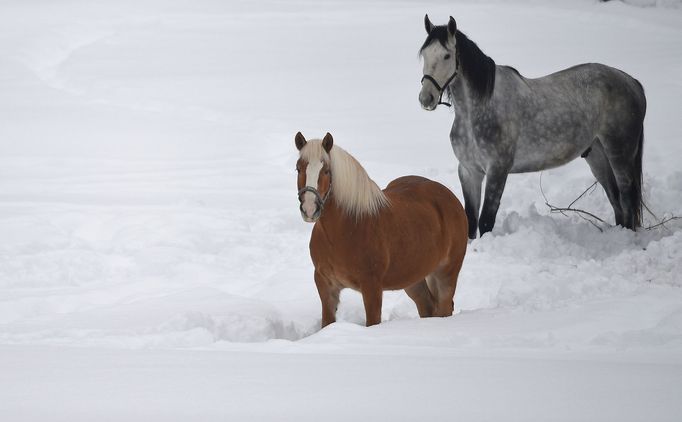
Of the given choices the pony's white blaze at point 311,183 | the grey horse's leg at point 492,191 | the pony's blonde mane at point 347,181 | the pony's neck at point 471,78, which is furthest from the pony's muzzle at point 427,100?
the pony's white blaze at point 311,183

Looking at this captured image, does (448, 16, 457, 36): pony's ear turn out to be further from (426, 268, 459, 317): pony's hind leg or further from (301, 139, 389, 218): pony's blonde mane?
(301, 139, 389, 218): pony's blonde mane

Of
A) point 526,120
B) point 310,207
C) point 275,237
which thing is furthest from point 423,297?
point 275,237

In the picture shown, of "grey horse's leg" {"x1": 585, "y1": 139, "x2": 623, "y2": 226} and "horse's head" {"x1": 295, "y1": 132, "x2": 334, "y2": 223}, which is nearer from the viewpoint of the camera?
"horse's head" {"x1": 295, "y1": 132, "x2": 334, "y2": 223}

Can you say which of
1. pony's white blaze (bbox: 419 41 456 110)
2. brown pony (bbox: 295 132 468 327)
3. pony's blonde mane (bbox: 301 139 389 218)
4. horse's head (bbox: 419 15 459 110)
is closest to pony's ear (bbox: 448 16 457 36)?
horse's head (bbox: 419 15 459 110)

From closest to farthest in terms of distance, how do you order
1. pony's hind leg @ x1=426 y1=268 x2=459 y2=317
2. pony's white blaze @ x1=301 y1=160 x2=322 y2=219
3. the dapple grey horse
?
1. pony's white blaze @ x1=301 y1=160 x2=322 y2=219
2. pony's hind leg @ x1=426 y1=268 x2=459 y2=317
3. the dapple grey horse

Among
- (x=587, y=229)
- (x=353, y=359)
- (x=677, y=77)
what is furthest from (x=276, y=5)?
(x=353, y=359)

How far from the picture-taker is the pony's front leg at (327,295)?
4582 mm

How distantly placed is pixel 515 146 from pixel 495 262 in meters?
0.97

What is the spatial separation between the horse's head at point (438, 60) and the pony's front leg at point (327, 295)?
6.89 feet

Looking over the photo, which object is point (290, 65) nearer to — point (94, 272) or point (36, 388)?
point (94, 272)

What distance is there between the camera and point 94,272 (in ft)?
22.6

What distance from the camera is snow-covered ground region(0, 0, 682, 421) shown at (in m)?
3.14

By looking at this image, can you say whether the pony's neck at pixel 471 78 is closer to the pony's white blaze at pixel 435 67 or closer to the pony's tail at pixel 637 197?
the pony's white blaze at pixel 435 67

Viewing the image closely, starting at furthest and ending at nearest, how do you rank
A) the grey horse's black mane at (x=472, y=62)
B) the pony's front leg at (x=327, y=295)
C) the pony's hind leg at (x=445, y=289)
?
the grey horse's black mane at (x=472, y=62) < the pony's hind leg at (x=445, y=289) < the pony's front leg at (x=327, y=295)
